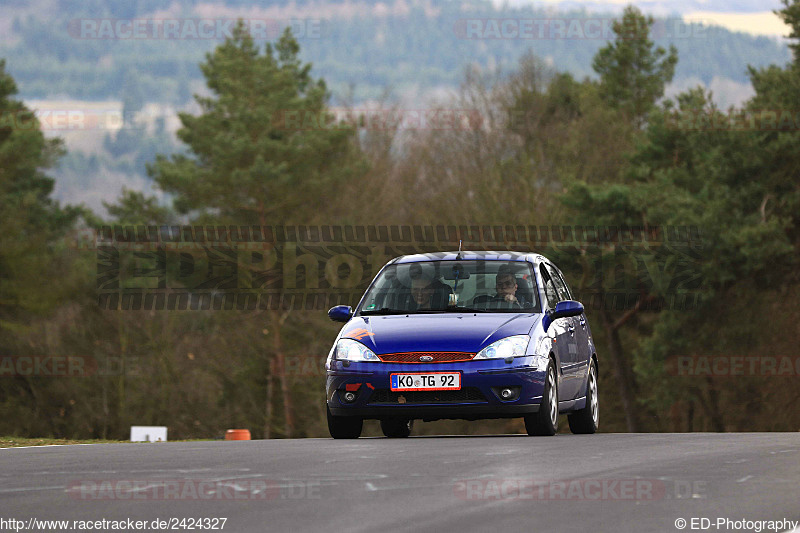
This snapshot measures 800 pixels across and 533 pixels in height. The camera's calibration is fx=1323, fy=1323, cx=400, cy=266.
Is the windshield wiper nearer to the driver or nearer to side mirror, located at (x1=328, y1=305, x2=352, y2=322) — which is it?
side mirror, located at (x1=328, y1=305, x2=352, y2=322)

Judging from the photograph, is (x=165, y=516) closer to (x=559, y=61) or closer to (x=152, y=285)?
(x=152, y=285)

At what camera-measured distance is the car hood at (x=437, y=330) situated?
12227mm

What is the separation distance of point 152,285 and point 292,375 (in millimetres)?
10853

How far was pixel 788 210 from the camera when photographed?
43.9m

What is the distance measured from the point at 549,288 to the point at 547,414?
1966 mm

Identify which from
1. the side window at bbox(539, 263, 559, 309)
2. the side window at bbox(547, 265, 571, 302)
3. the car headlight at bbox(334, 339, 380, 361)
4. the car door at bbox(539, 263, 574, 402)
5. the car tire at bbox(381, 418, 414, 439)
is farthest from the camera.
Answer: the side window at bbox(547, 265, 571, 302)

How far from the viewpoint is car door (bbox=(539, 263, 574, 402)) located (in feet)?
43.2

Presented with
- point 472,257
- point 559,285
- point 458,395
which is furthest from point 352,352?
point 559,285

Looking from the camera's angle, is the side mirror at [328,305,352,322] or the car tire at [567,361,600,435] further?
the car tire at [567,361,600,435]

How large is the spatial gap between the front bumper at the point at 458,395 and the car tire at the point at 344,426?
17.0 inches

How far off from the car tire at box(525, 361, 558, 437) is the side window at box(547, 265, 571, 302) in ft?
6.28

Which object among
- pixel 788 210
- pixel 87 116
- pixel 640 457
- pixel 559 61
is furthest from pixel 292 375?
pixel 640 457

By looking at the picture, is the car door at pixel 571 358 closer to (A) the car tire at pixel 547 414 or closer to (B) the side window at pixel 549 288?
(B) the side window at pixel 549 288

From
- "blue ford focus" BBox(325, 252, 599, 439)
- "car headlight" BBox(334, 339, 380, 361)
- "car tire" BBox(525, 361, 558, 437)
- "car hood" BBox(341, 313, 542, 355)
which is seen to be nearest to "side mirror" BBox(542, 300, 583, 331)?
"blue ford focus" BBox(325, 252, 599, 439)
